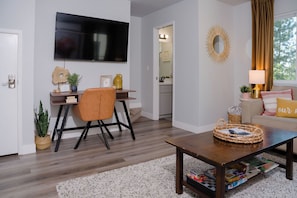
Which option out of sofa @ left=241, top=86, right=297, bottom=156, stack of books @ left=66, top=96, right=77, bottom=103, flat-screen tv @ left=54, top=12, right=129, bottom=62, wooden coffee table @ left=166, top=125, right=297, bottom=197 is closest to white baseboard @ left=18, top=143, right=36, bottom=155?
stack of books @ left=66, top=96, right=77, bottom=103

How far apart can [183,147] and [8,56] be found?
2442mm

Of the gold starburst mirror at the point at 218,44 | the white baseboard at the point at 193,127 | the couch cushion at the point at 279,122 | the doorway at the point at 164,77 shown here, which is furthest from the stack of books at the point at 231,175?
the doorway at the point at 164,77

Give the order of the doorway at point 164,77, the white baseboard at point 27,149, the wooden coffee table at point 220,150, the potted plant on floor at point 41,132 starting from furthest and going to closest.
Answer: the doorway at point 164,77
the potted plant on floor at point 41,132
the white baseboard at point 27,149
the wooden coffee table at point 220,150

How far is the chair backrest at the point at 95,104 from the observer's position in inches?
115

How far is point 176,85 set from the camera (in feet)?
14.4

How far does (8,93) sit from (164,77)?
12.7 feet

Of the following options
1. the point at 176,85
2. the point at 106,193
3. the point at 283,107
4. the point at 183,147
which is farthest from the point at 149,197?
the point at 176,85

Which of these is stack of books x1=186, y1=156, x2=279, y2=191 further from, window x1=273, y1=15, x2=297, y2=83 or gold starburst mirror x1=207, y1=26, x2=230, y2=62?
gold starburst mirror x1=207, y1=26, x2=230, y2=62

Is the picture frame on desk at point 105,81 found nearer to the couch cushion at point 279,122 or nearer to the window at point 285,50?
the couch cushion at point 279,122

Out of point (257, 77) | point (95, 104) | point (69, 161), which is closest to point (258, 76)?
point (257, 77)

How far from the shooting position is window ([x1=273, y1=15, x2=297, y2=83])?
12.1ft

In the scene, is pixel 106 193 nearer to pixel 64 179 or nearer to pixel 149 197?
pixel 149 197

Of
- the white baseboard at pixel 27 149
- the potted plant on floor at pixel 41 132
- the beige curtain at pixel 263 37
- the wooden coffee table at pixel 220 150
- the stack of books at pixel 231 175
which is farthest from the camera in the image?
the beige curtain at pixel 263 37

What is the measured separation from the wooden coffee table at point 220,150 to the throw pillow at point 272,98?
1090 millimetres
